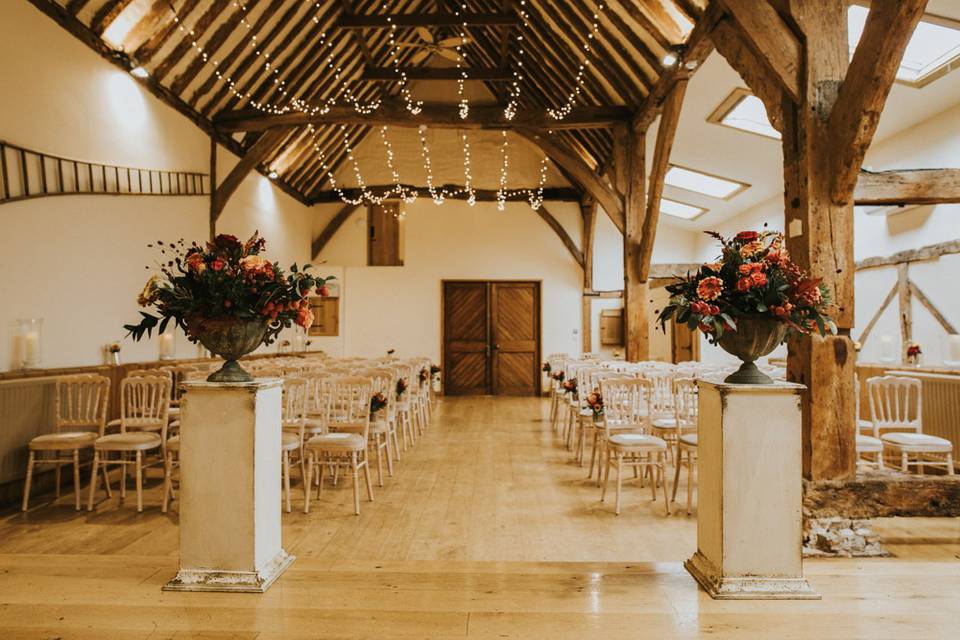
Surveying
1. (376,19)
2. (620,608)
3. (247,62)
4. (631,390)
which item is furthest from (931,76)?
(247,62)

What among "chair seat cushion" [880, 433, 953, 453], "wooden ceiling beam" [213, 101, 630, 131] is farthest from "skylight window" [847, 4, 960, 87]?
"wooden ceiling beam" [213, 101, 630, 131]

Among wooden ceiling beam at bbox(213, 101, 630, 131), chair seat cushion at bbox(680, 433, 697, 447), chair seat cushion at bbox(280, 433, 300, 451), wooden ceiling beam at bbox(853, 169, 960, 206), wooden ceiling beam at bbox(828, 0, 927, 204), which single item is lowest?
chair seat cushion at bbox(280, 433, 300, 451)

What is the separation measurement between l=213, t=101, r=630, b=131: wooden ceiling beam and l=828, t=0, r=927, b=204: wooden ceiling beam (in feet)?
19.3

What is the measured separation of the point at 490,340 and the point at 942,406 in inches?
349

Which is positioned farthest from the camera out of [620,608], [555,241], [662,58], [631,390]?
[555,241]

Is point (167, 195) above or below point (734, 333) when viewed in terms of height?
above

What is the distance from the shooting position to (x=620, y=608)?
2.49m

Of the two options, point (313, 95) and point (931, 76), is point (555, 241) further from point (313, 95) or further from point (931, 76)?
point (931, 76)

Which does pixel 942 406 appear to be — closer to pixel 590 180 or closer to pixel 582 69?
pixel 590 180

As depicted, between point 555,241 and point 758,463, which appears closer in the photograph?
point 758,463

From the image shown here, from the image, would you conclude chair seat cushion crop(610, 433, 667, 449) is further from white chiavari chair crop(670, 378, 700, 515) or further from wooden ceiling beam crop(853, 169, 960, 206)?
wooden ceiling beam crop(853, 169, 960, 206)

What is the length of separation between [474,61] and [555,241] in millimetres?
4056

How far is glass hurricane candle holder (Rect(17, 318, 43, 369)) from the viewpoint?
564 cm

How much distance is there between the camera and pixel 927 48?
5.70 m
